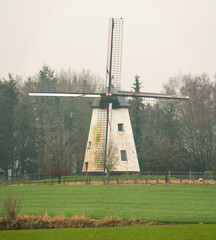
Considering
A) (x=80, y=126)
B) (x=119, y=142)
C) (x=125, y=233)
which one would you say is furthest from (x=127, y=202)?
(x=80, y=126)

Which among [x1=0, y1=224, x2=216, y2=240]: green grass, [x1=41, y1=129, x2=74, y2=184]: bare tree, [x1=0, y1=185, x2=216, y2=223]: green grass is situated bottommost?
[x1=0, y1=224, x2=216, y2=240]: green grass

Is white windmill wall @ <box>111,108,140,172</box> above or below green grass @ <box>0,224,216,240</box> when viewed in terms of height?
above

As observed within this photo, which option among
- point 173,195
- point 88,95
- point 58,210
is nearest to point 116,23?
point 88,95

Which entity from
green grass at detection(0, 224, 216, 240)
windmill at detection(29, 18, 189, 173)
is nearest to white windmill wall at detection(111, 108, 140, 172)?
windmill at detection(29, 18, 189, 173)

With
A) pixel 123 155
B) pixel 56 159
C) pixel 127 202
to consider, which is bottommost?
pixel 127 202

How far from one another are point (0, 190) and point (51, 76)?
38791 millimetres

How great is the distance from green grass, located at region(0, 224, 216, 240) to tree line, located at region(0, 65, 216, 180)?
26812 millimetres

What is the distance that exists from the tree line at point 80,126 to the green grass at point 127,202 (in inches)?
469

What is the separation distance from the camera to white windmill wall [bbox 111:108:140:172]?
45.2m

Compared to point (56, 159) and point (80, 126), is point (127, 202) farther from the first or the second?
point (80, 126)

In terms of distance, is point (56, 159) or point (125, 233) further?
point (56, 159)

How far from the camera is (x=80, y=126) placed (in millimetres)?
64312

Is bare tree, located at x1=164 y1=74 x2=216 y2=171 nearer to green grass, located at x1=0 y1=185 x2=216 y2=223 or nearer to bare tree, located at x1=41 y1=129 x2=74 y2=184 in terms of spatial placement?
bare tree, located at x1=41 y1=129 x2=74 y2=184

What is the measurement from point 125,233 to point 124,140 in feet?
84.9
